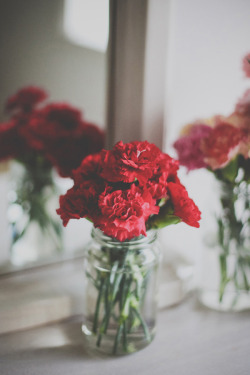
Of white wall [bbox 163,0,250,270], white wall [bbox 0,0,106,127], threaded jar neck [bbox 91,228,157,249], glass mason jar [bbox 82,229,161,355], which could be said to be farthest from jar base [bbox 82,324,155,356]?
white wall [bbox 0,0,106,127]

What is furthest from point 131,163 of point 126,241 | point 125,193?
point 126,241

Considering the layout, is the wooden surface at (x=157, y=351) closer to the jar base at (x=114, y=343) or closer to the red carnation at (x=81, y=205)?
the jar base at (x=114, y=343)

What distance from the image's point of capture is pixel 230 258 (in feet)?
2.54

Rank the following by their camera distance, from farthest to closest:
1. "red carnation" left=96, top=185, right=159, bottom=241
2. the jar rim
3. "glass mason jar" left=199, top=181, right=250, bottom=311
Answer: "glass mason jar" left=199, top=181, right=250, bottom=311 → the jar rim → "red carnation" left=96, top=185, right=159, bottom=241

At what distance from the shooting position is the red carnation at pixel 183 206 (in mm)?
537

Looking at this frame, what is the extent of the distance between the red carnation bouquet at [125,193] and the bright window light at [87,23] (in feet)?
1.27

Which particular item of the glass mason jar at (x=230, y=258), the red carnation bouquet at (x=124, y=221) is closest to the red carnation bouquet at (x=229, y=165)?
the glass mason jar at (x=230, y=258)

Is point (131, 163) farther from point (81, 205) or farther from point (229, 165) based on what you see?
point (229, 165)

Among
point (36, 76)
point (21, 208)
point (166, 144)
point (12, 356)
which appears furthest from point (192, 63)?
point (12, 356)

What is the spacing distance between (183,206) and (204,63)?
1.48 ft

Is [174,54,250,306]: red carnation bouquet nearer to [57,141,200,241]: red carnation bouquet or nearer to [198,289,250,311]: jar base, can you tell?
[198,289,250,311]: jar base

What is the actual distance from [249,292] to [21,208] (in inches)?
20.1

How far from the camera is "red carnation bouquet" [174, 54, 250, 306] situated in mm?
646

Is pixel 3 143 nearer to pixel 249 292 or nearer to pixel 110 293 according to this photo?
pixel 110 293
